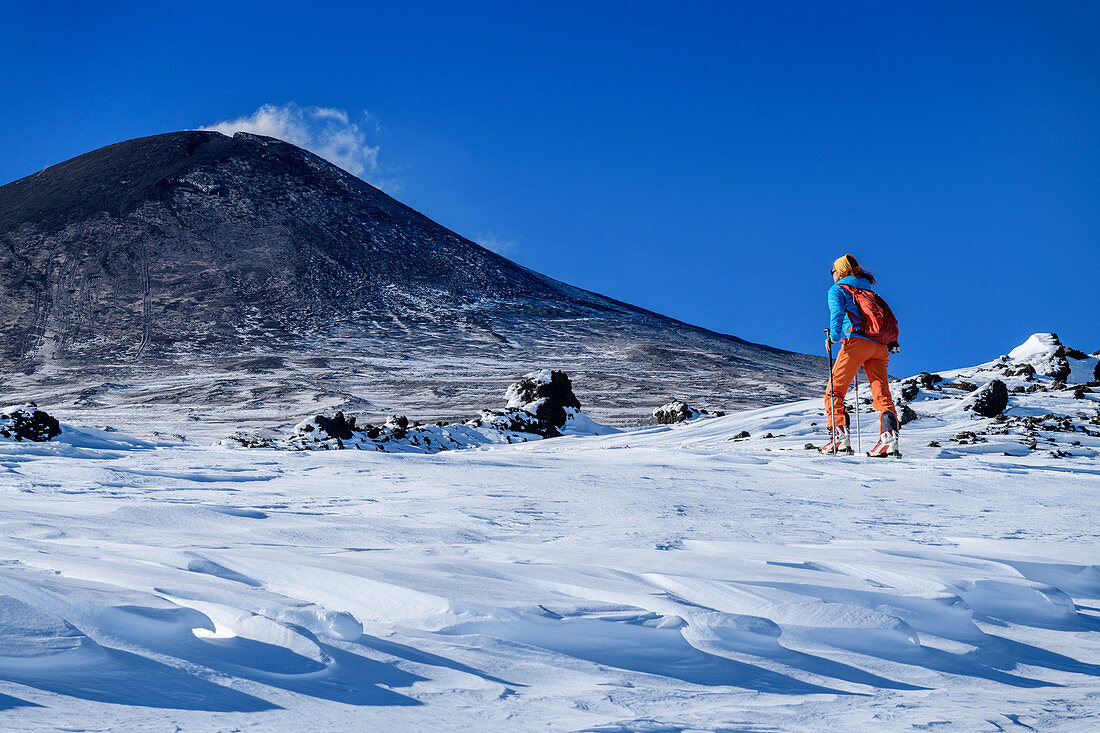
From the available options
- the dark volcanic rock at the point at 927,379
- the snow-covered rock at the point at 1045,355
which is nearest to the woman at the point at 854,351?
the dark volcanic rock at the point at 927,379

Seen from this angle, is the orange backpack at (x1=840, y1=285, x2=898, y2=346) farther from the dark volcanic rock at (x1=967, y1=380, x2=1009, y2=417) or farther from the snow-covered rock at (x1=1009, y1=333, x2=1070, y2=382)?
the snow-covered rock at (x1=1009, y1=333, x2=1070, y2=382)

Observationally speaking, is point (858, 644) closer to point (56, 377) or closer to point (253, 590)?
point (253, 590)

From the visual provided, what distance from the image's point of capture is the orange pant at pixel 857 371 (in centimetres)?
712

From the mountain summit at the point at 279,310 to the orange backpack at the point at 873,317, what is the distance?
15.8m

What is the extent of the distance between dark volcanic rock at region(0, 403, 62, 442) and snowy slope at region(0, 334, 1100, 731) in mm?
3183

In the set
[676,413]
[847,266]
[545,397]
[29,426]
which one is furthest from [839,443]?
[29,426]

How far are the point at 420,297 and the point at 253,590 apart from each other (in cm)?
5143

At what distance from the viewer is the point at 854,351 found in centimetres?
714

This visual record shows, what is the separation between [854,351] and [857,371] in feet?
0.78

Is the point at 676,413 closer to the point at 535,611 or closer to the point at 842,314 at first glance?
the point at 842,314

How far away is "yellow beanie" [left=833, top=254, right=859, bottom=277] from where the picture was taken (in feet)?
24.2

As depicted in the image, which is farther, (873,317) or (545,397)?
(545,397)

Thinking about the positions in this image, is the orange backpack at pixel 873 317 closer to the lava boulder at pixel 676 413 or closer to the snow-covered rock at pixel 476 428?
the snow-covered rock at pixel 476 428

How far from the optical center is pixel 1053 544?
334 centimetres
